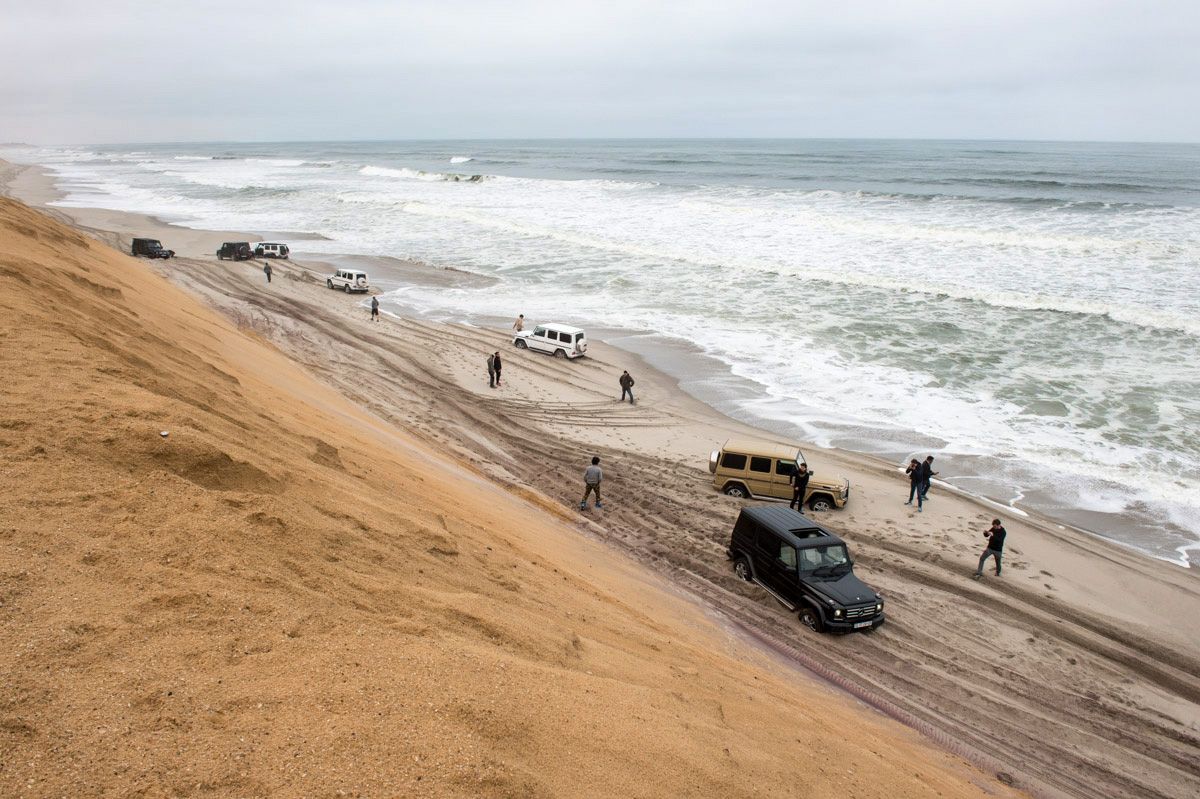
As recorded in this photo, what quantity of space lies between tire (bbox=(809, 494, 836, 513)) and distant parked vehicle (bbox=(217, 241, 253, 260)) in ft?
130

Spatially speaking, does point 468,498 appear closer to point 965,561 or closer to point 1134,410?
point 965,561

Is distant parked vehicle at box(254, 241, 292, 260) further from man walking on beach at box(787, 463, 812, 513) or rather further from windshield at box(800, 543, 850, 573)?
windshield at box(800, 543, 850, 573)

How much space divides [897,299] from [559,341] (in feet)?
62.8

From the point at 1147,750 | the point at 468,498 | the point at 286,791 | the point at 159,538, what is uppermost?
the point at 159,538

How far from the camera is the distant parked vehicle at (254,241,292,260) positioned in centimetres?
4545

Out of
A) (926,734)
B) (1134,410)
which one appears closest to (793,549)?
(926,734)

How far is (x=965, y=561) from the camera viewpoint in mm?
15180

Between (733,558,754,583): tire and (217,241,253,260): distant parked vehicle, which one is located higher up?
(217,241,253,260): distant parked vehicle

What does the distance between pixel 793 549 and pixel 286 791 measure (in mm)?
10465

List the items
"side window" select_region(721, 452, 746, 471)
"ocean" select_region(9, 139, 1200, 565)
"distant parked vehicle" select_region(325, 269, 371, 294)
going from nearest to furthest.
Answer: "side window" select_region(721, 452, 746, 471)
"ocean" select_region(9, 139, 1200, 565)
"distant parked vehicle" select_region(325, 269, 371, 294)

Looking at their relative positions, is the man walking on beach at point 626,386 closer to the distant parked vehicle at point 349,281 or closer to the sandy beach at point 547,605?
the sandy beach at point 547,605

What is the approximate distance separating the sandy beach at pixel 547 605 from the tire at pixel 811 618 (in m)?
0.29

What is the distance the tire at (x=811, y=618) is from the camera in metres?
12.5

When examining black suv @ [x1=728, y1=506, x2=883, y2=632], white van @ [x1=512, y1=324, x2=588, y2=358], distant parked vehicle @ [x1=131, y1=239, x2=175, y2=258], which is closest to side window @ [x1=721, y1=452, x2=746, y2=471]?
black suv @ [x1=728, y1=506, x2=883, y2=632]
